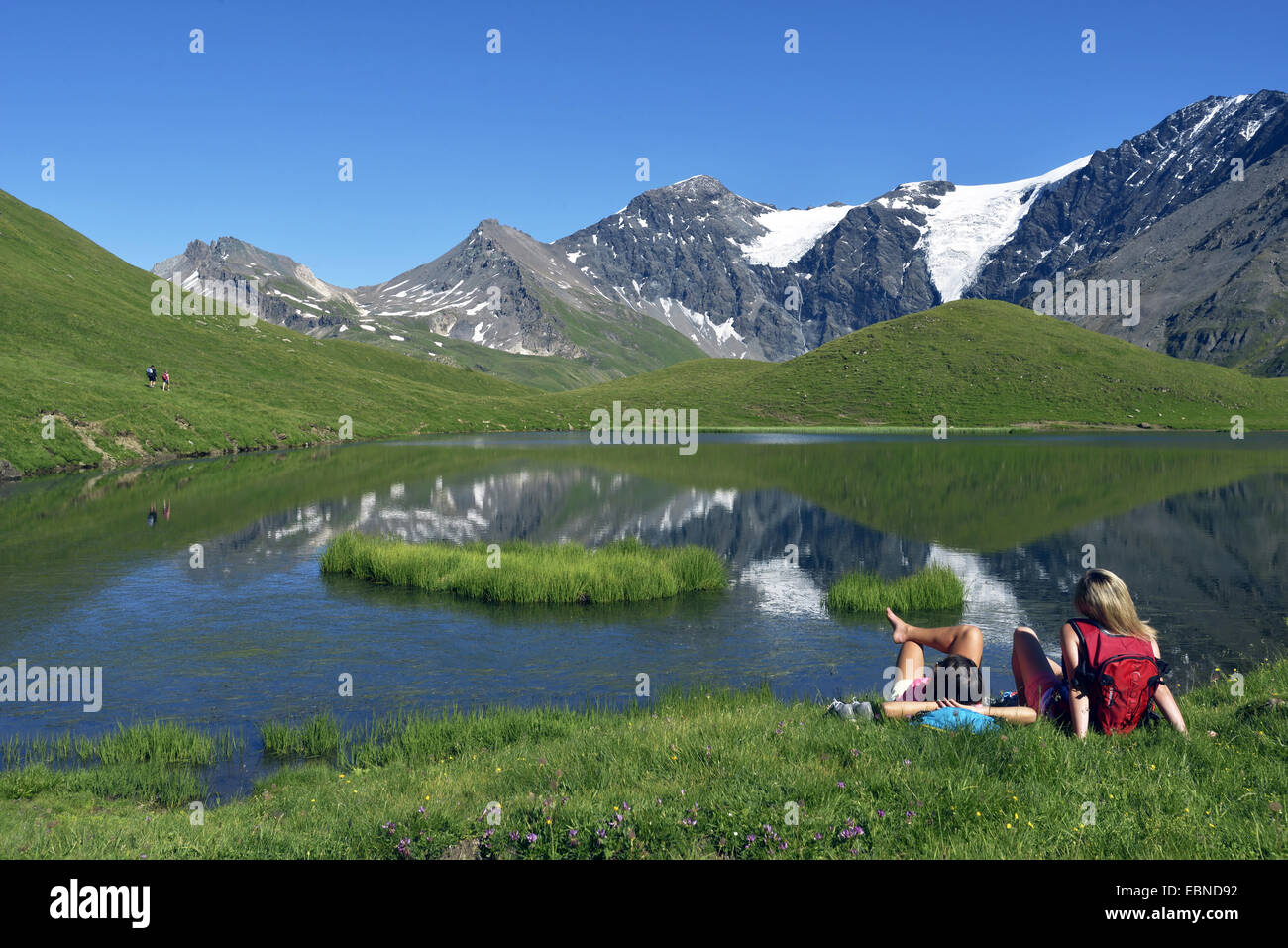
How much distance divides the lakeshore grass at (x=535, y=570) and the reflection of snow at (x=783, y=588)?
5.02 ft

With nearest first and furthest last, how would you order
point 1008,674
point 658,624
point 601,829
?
point 601,829 < point 1008,674 < point 658,624

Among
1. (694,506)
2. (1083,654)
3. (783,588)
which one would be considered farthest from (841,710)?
(694,506)

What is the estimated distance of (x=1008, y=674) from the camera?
69.4ft

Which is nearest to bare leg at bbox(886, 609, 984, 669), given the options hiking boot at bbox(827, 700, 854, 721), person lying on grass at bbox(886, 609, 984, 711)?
person lying on grass at bbox(886, 609, 984, 711)

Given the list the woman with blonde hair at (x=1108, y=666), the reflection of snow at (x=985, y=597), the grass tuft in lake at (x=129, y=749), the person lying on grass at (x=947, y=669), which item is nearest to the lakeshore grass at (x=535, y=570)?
the reflection of snow at (x=985, y=597)

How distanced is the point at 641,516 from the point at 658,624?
24761mm

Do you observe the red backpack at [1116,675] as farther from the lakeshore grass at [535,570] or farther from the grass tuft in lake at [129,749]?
the lakeshore grass at [535,570]

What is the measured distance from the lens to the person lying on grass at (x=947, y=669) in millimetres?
14008

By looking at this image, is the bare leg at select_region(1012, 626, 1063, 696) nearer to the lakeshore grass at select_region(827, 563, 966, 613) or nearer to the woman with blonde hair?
the woman with blonde hair

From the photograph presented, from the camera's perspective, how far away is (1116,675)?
11.7 m

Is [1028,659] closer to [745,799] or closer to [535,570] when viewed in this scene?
[745,799]

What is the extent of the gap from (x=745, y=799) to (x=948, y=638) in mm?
6391
